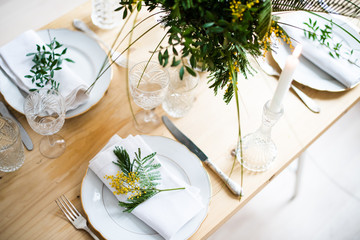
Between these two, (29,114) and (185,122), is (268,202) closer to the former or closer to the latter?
(185,122)

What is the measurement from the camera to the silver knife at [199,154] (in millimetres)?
997

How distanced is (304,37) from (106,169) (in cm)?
84

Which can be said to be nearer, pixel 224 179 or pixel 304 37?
pixel 224 179

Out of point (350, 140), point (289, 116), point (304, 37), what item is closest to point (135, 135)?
point (289, 116)

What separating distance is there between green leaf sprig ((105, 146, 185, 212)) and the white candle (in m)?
0.35

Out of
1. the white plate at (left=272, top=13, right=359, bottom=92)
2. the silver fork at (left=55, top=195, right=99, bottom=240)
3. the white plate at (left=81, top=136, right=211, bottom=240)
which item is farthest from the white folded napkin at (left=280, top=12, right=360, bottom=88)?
the silver fork at (left=55, top=195, right=99, bottom=240)

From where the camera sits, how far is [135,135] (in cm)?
110

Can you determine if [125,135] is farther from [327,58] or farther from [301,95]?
[327,58]

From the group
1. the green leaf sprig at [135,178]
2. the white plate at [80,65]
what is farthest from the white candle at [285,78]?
the white plate at [80,65]

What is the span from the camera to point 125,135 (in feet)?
3.60

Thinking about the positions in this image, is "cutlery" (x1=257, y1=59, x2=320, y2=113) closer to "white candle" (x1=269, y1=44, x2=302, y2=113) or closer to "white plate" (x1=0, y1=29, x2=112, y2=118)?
"white candle" (x1=269, y1=44, x2=302, y2=113)

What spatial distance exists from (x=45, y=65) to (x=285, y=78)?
2.44 ft

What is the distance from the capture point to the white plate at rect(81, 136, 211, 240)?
900 millimetres

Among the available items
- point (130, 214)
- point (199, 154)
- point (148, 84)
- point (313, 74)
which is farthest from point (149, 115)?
point (313, 74)
